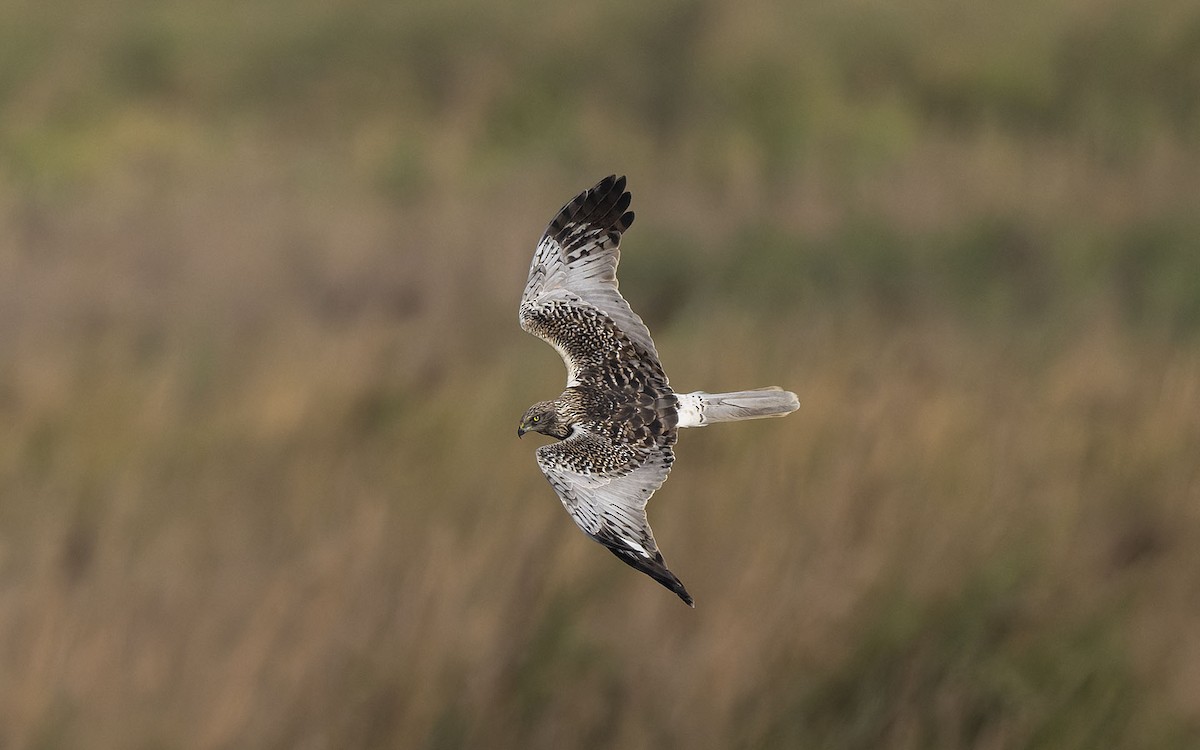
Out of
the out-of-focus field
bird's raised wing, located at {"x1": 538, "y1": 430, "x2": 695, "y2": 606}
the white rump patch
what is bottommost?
the out-of-focus field

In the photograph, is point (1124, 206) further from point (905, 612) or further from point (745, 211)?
point (905, 612)

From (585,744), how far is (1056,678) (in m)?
1.20

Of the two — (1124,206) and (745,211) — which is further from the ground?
(1124,206)

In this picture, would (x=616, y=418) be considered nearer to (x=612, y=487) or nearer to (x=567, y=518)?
(x=612, y=487)

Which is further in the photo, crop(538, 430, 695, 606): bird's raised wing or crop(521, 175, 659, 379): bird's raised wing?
A: crop(521, 175, 659, 379): bird's raised wing

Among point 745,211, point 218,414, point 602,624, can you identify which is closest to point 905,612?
point 602,624

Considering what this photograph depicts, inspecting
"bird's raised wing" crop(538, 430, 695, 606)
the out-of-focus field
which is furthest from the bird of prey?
the out-of-focus field

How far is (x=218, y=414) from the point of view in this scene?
474 centimetres

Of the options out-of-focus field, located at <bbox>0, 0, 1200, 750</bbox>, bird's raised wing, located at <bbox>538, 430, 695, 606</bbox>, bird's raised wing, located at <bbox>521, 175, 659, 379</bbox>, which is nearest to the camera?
bird's raised wing, located at <bbox>538, 430, 695, 606</bbox>

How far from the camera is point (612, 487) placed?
140 centimetres

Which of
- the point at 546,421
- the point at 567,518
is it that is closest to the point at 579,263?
the point at 546,421

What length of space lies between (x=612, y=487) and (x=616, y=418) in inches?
2.8

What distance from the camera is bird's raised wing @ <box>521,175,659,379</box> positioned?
167cm

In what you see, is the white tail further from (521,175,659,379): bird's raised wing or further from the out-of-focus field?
the out-of-focus field
